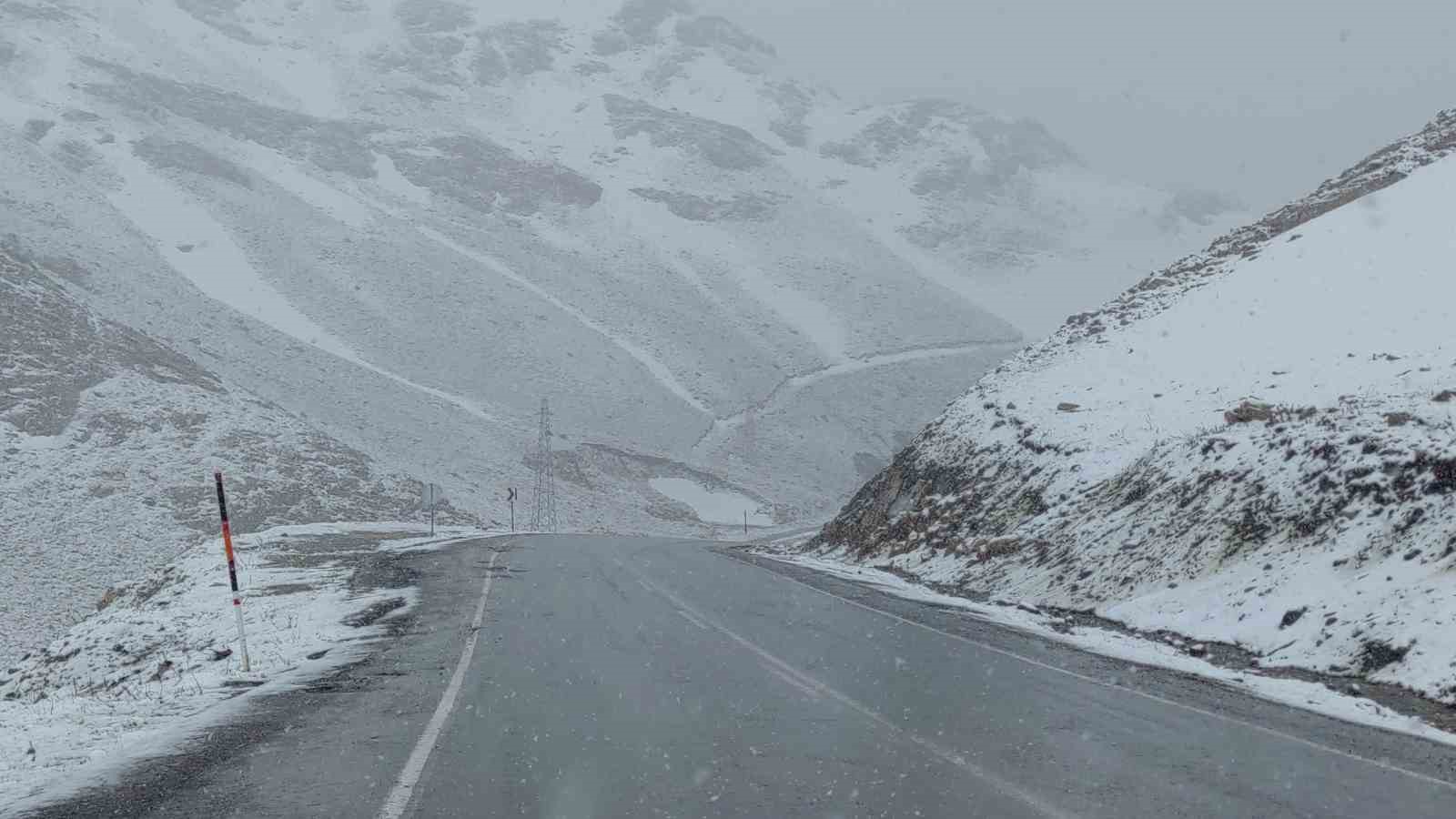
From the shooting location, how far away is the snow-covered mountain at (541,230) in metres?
74.9

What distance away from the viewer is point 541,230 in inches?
4670

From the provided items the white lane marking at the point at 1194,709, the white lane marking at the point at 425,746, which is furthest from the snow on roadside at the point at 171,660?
the white lane marking at the point at 1194,709

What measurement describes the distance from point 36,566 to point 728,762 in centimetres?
3411

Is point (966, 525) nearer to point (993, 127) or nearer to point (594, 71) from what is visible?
point (594, 71)

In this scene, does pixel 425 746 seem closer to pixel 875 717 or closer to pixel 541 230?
pixel 875 717

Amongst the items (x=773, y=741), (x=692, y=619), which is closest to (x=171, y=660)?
(x=692, y=619)

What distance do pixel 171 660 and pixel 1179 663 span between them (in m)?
11.8

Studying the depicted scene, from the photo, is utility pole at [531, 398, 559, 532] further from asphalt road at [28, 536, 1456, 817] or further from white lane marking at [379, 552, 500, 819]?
asphalt road at [28, 536, 1456, 817]

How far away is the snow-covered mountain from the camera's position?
7488 centimetres

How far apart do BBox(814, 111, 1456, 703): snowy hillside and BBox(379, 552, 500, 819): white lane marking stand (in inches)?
327

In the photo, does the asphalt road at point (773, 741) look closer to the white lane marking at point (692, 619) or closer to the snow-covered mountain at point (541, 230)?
the white lane marking at point (692, 619)

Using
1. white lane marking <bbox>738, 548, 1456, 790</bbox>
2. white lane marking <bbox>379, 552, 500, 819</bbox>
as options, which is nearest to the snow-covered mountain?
white lane marking <bbox>738, 548, 1456, 790</bbox>

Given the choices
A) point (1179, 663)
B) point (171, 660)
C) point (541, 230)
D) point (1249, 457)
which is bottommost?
point (171, 660)

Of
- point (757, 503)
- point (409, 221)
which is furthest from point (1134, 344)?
point (409, 221)
